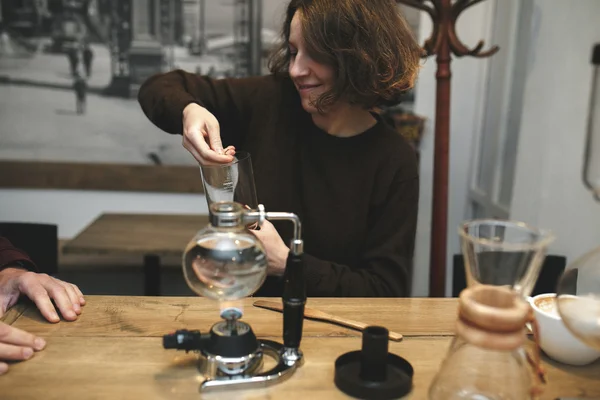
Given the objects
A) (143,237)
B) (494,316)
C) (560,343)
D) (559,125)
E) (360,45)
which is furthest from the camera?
(143,237)

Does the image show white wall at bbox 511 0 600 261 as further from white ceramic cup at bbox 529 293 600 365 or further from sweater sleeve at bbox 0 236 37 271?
sweater sleeve at bbox 0 236 37 271

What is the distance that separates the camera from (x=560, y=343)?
0.95 m

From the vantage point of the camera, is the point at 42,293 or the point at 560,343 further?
the point at 42,293

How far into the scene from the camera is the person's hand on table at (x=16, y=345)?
0.90 metres

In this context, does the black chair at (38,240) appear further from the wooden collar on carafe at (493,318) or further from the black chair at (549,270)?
the wooden collar on carafe at (493,318)

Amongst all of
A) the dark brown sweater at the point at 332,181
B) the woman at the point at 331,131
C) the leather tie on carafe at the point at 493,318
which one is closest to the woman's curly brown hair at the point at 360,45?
the woman at the point at 331,131

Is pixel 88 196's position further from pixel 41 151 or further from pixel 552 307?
pixel 552 307

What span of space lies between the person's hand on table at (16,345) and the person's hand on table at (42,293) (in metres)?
0.11

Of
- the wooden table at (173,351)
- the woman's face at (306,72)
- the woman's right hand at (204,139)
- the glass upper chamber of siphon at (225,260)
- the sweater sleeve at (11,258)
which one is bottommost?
the wooden table at (173,351)

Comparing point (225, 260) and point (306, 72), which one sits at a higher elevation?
point (306, 72)

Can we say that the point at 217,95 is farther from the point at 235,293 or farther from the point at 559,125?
the point at 559,125

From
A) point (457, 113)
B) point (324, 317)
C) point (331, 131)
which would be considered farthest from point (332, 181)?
point (457, 113)

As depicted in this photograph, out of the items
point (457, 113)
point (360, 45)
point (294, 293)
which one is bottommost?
point (294, 293)

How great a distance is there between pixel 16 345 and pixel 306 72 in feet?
2.83
